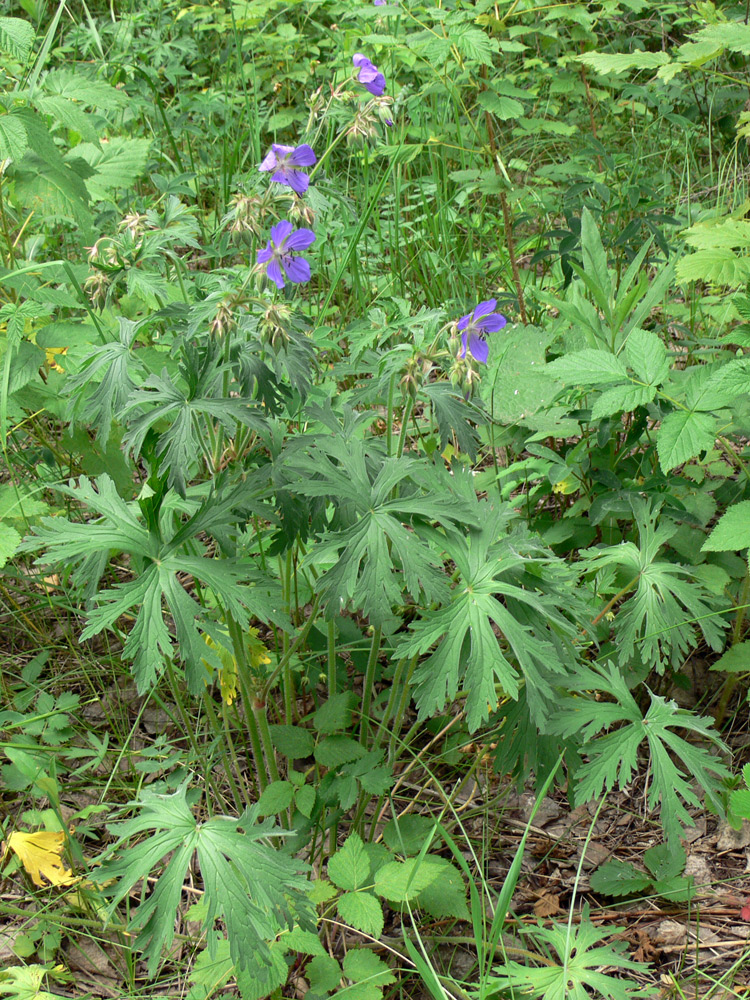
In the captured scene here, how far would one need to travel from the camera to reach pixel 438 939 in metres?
1.61

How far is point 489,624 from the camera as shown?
1.36 metres

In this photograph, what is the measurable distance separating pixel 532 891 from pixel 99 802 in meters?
1.10

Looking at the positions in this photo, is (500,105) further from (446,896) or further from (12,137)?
(446,896)

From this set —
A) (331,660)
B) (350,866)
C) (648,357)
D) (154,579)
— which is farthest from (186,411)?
(648,357)

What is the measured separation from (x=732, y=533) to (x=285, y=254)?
1.19m

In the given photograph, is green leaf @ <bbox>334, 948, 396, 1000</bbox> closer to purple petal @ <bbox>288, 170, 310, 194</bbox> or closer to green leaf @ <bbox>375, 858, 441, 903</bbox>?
green leaf @ <bbox>375, 858, 441, 903</bbox>

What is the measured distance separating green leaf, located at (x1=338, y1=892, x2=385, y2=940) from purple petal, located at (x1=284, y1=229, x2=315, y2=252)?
1.25 metres

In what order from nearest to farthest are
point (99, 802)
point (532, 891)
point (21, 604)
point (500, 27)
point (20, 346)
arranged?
point (532, 891), point (99, 802), point (20, 346), point (21, 604), point (500, 27)

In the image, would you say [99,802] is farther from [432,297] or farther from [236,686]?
[432,297]

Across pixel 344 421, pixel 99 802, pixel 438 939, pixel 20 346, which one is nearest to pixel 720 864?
pixel 438 939

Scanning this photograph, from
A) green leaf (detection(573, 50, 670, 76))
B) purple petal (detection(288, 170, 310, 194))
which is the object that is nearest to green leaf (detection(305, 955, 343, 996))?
purple petal (detection(288, 170, 310, 194))

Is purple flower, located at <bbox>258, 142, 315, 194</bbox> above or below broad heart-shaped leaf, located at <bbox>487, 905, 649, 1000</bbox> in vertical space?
above

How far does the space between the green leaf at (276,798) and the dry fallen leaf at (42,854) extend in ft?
1.55

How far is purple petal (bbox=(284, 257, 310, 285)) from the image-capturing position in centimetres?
149
